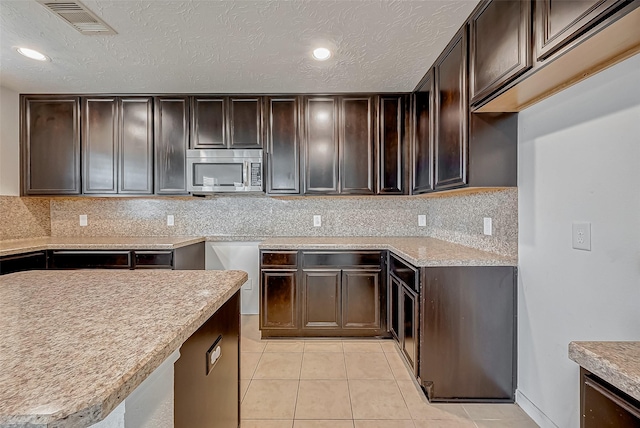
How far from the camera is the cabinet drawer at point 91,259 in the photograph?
2807 mm

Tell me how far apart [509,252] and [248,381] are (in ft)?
6.50

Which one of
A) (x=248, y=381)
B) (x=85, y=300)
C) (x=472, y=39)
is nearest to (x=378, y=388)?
(x=248, y=381)

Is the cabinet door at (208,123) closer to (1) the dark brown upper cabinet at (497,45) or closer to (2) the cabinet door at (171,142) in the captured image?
(2) the cabinet door at (171,142)

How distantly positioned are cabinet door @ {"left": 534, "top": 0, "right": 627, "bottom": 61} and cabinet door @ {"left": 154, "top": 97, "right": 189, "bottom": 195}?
115 inches

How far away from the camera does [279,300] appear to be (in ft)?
9.18

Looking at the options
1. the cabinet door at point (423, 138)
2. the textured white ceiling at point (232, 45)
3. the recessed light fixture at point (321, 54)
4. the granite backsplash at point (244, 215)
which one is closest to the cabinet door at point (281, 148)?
the textured white ceiling at point (232, 45)

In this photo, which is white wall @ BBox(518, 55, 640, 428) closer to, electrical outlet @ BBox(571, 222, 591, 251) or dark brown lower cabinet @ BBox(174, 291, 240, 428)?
electrical outlet @ BBox(571, 222, 591, 251)

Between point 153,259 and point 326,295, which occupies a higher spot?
point 153,259

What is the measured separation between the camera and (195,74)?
2607 mm

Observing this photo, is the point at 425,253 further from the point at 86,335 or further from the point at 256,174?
the point at 86,335

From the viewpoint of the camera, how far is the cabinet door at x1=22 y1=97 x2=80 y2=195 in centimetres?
309

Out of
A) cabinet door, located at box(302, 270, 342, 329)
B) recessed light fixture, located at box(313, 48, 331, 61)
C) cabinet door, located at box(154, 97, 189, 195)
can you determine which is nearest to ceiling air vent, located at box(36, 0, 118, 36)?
cabinet door, located at box(154, 97, 189, 195)

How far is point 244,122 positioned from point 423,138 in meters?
1.74

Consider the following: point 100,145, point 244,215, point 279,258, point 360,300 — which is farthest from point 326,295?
point 100,145
